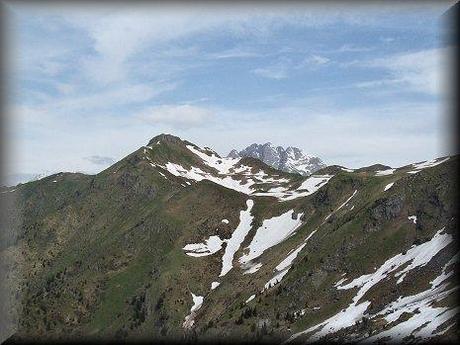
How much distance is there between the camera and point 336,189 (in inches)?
6919

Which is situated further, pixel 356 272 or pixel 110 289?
pixel 110 289

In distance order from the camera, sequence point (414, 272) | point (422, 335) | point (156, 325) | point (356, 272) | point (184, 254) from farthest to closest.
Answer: point (184, 254), point (156, 325), point (356, 272), point (414, 272), point (422, 335)

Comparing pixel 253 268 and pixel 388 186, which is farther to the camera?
pixel 253 268

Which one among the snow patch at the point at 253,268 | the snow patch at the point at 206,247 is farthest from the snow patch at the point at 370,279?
the snow patch at the point at 206,247

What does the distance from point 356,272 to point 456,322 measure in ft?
223

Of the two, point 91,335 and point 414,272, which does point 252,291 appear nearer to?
point 414,272

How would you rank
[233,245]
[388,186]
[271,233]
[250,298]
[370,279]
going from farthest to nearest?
1. [233,245]
2. [271,233]
3. [388,186]
4. [250,298]
5. [370,279]

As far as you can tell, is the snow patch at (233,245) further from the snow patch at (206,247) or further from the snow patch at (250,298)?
the snow patch at (250,298)

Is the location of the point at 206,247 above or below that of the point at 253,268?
below

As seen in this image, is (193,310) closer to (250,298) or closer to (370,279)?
(250,298)

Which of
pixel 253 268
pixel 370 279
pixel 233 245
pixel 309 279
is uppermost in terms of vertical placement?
pixel 370 279

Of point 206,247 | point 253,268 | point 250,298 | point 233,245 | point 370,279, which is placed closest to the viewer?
point 370,279

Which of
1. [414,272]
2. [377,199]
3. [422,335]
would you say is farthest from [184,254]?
[422,335]

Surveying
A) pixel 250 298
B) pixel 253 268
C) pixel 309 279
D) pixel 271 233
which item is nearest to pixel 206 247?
pixel 271 233
